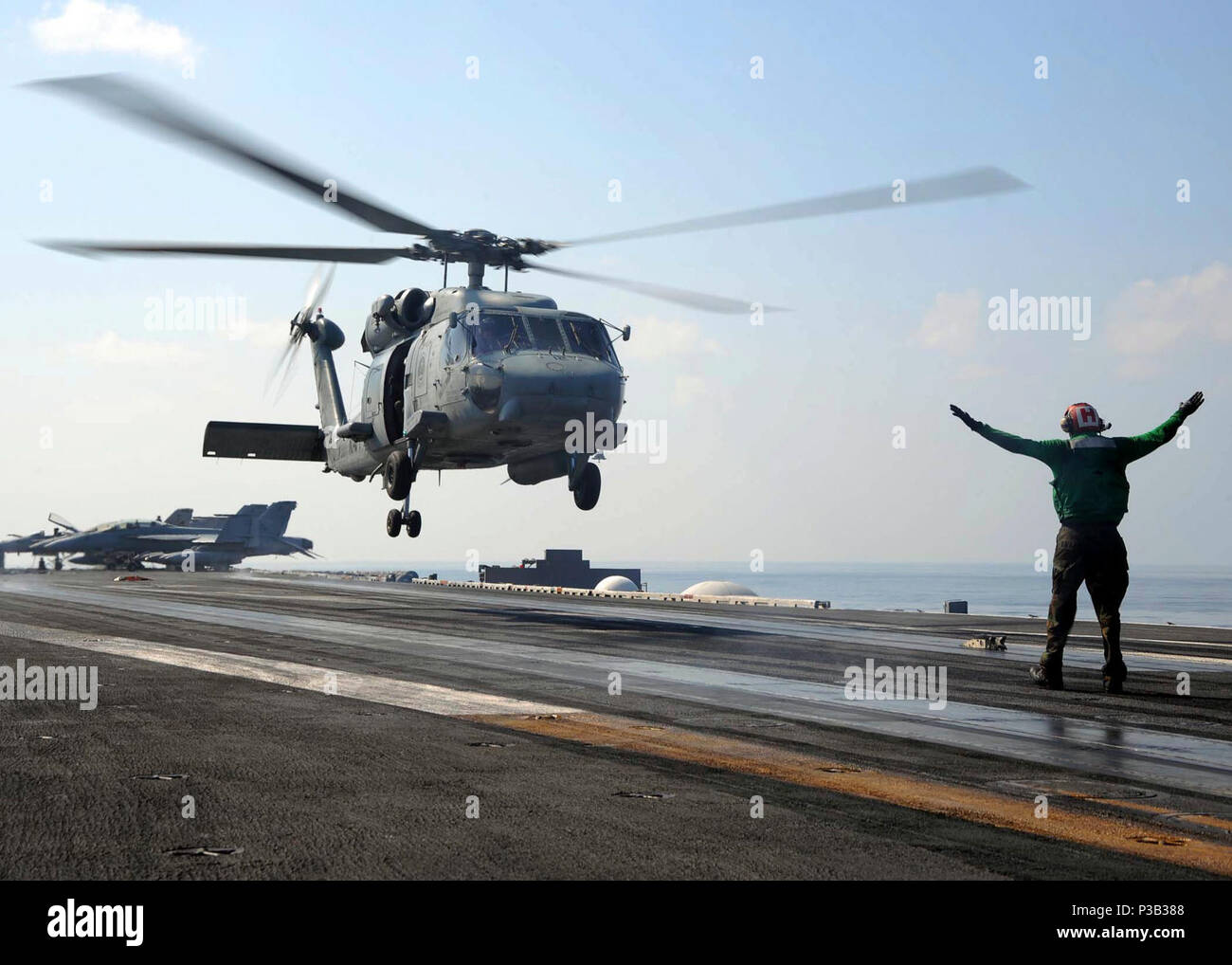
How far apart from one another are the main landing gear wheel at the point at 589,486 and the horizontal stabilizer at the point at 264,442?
11.4 metres

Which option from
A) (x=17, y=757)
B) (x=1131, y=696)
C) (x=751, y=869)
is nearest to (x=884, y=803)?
(x=751, y=869)

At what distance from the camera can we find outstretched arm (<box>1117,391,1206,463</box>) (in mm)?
12078

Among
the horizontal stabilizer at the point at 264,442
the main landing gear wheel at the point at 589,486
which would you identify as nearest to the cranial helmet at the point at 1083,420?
the main landing gear wheel at the point at 589,486

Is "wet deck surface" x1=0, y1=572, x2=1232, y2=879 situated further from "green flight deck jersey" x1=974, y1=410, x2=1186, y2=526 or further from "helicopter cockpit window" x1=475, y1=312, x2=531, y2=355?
"helicopter cockpit window" x1=475, y1=312, x2=531, y2=355

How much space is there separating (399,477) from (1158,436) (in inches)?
837

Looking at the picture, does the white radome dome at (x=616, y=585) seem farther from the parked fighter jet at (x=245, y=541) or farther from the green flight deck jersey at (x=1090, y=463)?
the green flight deck jersey at (x=1090, y=463)

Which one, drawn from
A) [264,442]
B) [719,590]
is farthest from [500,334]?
[719,590]

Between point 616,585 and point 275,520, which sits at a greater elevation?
point 275,520

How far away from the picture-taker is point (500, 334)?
26.5 metres

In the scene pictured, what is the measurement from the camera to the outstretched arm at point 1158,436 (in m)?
12.1

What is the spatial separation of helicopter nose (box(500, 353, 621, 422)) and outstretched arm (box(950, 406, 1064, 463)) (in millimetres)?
14242

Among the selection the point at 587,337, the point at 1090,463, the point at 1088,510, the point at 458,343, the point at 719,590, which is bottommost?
the point at 719,590

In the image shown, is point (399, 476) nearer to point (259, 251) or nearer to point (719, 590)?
point (259, 251)

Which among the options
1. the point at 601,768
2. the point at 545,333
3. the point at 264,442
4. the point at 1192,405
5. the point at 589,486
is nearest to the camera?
the point at 601,768
